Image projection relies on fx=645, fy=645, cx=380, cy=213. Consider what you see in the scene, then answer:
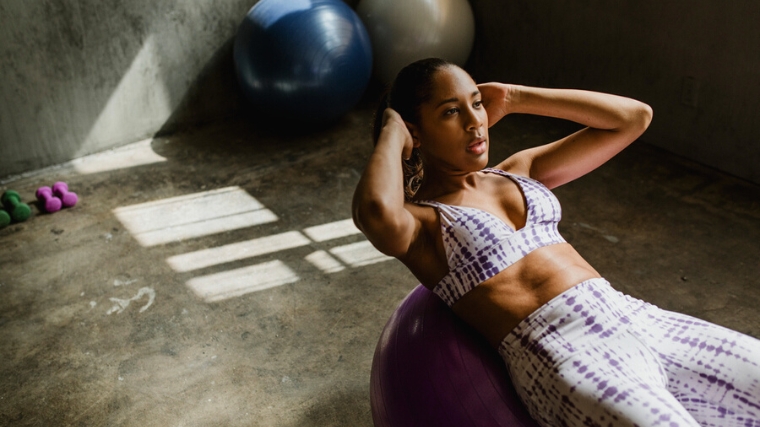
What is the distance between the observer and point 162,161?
3.79m

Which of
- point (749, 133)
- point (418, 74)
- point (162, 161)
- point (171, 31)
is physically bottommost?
point (162, 161)

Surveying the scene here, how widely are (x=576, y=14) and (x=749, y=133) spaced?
3.98 ft

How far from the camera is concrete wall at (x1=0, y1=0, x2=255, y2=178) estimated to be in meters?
3.43

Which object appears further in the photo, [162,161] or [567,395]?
[162,161]

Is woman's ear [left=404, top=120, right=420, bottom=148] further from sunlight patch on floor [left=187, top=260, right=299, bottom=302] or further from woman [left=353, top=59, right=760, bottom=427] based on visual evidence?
sunlight patch on floor [left=187, top=260, right=299, bottom=302]

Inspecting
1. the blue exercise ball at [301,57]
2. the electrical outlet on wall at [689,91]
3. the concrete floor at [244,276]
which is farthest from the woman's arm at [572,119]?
the blue exercise ball at [301,57]

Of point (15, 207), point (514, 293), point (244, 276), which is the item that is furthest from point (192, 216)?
point (514, 293)

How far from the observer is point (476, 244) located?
1.41 meters

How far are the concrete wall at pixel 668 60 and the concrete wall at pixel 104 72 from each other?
1.92 metres

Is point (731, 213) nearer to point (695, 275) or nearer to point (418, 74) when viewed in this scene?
point (695, 275)

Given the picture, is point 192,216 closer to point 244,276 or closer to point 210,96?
point 244,276

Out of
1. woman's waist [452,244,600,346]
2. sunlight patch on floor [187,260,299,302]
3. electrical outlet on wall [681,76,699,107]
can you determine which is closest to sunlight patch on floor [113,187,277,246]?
sunlight patch on floor [187,260,299,302]

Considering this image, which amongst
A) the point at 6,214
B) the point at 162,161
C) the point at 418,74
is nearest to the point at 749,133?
the point at 418,74

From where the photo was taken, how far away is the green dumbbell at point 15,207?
10.2 feet
